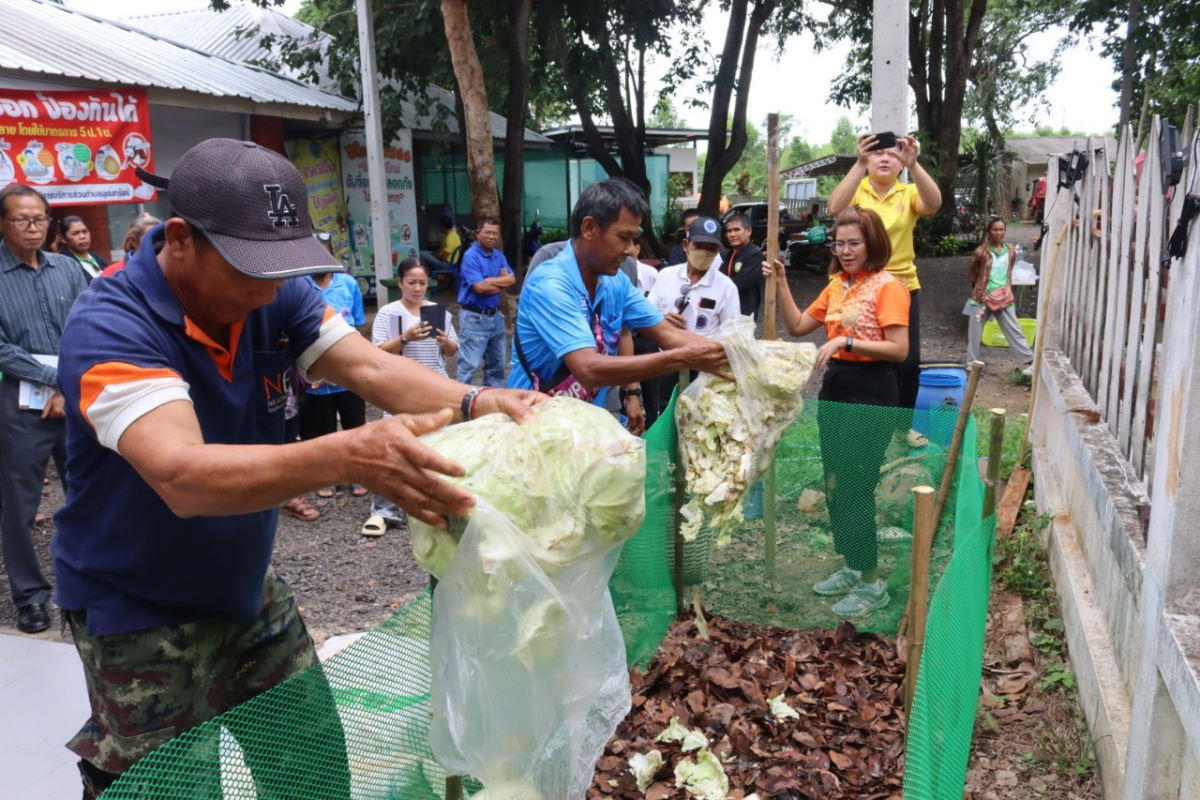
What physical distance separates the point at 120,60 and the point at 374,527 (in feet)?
25.5

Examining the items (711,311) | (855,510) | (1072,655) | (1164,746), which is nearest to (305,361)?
(1164,746)

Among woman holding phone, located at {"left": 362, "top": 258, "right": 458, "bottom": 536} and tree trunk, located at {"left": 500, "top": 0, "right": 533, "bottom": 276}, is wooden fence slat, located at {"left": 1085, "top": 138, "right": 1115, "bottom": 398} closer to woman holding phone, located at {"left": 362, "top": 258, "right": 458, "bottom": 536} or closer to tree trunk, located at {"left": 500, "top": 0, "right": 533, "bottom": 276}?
woman holding phone, located at {"left": 362, "top": 258, "right": 458, "bottom": 536}

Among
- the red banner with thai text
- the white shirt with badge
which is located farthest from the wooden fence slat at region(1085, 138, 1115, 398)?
the red banner with thai text

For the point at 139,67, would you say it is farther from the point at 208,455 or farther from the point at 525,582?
the point at 525,582

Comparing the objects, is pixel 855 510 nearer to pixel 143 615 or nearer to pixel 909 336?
pixel 909 336

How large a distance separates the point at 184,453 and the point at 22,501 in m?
3.86

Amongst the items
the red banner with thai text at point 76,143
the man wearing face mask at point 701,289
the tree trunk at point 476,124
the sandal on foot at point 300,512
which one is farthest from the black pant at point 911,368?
the red banner with thai text at point 76,143

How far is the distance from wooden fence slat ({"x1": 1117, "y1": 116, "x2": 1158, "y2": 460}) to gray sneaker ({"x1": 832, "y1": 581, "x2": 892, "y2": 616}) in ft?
4.35

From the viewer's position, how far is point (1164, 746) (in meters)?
2.50

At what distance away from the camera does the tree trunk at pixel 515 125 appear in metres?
13.8

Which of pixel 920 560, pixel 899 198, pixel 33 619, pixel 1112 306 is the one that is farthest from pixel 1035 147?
pixel 33 619

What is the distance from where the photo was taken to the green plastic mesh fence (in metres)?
2.03

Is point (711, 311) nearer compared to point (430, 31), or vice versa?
point (711, 311)

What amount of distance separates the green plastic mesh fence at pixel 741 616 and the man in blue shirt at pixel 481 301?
351 centimetres
